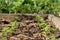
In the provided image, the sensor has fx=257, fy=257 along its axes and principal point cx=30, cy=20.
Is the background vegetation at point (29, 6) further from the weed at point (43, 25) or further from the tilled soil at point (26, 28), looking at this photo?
the weed at point (43, 25)

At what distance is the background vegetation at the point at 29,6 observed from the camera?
5171 millimetres

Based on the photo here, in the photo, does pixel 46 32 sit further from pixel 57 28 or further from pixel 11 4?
pixel 11 4

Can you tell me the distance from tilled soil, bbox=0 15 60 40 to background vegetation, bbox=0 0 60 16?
1.48 feet

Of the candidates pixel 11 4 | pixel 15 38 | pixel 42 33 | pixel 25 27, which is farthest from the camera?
pixel 11 4

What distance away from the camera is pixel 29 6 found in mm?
5277

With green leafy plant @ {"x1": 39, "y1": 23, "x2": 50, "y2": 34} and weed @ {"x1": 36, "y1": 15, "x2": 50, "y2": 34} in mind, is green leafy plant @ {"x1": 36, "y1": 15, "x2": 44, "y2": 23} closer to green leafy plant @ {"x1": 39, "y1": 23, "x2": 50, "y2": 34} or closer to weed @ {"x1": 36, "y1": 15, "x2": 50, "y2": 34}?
weed @ {"x1": 36, "y1": 15, "x2": 50, "y2": 34}

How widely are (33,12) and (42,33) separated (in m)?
1.45

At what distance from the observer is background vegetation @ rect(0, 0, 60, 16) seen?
5171 millimetres

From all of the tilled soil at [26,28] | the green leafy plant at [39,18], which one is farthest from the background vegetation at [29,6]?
the green leafy plant at [39,18]

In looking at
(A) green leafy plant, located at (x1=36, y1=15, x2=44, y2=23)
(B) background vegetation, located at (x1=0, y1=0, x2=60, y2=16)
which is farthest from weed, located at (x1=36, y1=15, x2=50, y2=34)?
(B) background vegetation, located at (x1=0, y1=0, x2=60, y2=16)

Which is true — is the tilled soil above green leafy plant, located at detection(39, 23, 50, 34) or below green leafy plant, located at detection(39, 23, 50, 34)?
below

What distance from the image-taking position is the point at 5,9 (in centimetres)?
523

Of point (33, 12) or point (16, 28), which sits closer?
point (16, 28)

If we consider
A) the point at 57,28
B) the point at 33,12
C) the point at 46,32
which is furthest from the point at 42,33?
the point at 33,12
